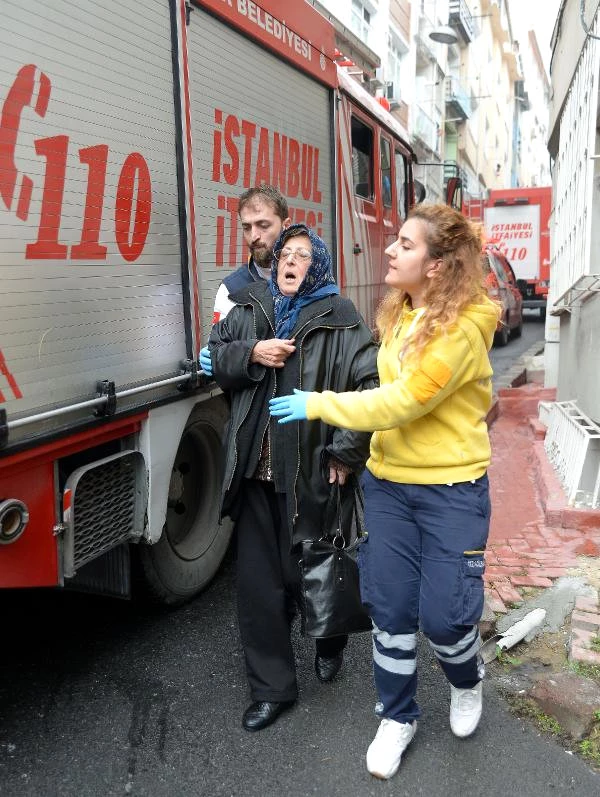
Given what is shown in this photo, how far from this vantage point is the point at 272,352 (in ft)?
8.67

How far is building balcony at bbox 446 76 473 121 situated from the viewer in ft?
102

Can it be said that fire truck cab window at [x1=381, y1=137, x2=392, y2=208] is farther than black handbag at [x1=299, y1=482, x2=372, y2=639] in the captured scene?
Yes

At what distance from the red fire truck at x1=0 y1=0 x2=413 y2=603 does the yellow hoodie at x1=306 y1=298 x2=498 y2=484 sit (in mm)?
908

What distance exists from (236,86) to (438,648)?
8.80 ft

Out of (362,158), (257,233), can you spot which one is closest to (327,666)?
(257,233)

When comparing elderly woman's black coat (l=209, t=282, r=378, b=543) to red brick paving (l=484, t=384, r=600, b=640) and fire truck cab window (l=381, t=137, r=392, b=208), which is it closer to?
red brick paving (l=484, t=384, r=600, b=640)

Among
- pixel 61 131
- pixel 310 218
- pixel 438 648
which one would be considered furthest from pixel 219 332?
pixel 310 218

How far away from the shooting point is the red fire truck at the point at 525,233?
21.7 meters

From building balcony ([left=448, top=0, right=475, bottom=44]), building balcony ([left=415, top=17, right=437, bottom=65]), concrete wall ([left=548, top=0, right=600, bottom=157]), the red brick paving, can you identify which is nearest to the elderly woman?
the red brick paving

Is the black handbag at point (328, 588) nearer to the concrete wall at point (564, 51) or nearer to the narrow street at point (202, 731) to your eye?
the narrow street at point (202, 731)

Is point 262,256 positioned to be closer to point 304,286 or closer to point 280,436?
point 304,286

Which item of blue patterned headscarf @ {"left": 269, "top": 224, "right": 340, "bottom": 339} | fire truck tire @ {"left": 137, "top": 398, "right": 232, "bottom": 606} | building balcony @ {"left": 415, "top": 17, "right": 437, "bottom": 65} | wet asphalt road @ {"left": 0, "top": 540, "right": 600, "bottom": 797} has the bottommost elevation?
wet asphalt road @ {"left": 0, "top": 540, "right": 600, "bottom": 797}

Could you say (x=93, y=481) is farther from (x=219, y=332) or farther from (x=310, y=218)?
A: (x=310, y=218)

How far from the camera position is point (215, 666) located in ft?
10.7
